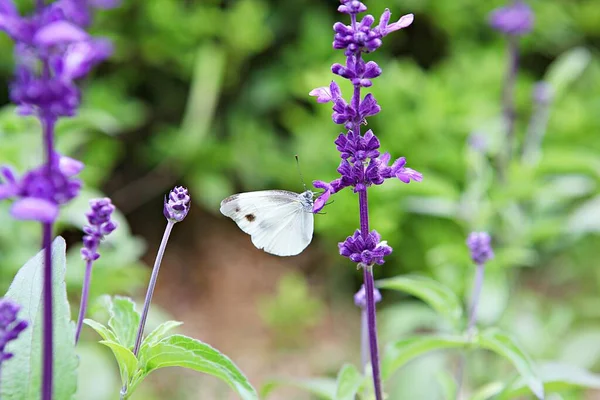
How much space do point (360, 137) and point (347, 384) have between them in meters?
0.42

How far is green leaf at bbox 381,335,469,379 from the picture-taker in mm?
1177

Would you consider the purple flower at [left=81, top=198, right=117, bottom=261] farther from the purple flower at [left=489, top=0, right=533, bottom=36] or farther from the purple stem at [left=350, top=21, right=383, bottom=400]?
the purple flower at [left=489, top=0, right=533, bottom=36]

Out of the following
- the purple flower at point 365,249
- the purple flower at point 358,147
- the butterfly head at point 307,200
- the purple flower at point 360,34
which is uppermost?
the purple flower at point 360,34

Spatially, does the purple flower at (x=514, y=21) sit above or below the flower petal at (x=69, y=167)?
above

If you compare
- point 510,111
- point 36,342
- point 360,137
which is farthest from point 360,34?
point 510,111

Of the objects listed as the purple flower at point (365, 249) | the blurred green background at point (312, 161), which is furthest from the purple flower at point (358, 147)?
the blurred green background at point (312, 161)

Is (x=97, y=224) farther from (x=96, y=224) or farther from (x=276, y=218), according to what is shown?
(x=276, y=218)

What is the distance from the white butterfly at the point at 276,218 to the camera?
1.13 meters

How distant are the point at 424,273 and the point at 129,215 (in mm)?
1467

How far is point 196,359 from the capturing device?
34.4 inches

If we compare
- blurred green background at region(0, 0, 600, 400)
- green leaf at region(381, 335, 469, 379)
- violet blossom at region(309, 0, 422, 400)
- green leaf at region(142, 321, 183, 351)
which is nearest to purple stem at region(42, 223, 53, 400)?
green leaf at region(142, 321, 183, 351)

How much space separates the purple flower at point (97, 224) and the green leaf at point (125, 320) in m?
0.11

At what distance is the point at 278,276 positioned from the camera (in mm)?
3344

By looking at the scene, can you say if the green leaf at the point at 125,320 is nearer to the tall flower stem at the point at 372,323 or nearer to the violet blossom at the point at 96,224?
the violet blossom at the point at 96,224
